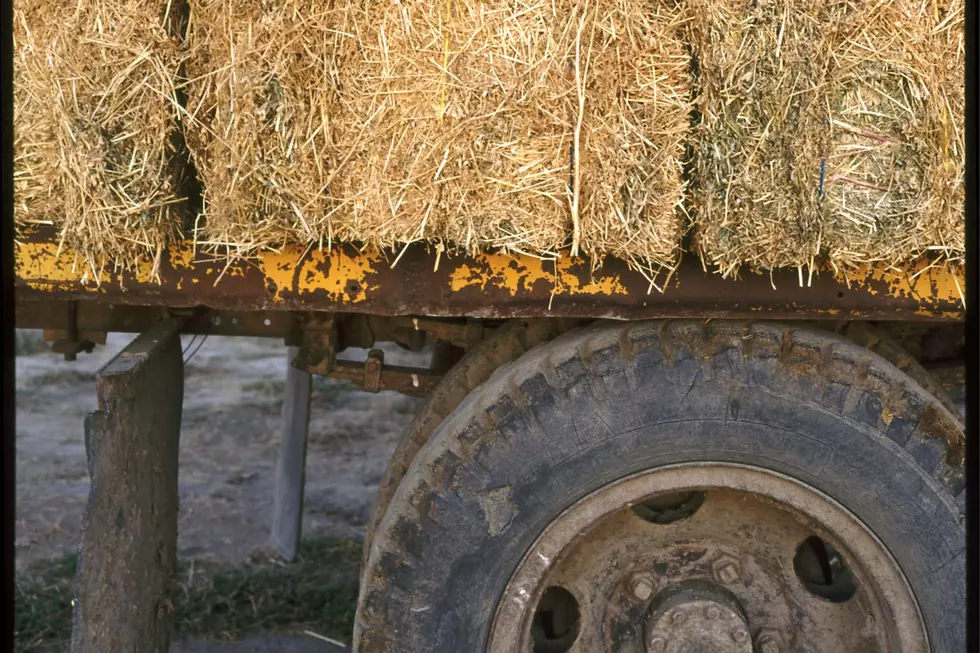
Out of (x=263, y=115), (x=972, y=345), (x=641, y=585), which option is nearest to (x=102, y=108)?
(x=263, y=115)

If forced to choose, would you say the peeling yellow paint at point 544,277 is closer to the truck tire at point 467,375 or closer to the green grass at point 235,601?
the truck tire at point 467,375

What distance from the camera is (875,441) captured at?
7.01 feet

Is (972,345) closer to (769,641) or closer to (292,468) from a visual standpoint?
(769,641)

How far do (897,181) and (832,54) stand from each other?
30 centimetres

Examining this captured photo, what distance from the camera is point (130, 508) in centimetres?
244

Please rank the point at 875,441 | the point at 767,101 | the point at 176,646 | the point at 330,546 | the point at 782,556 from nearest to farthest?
the point at 767,101 < the point at 875,441 < the point at 782,556 < the point at 176,646 < the point at 330,546

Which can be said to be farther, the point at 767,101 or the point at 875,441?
the point at 875,441

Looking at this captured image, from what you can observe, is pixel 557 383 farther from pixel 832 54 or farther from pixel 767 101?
pixel 832 54

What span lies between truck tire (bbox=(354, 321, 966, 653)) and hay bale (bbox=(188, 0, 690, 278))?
0.33 metres

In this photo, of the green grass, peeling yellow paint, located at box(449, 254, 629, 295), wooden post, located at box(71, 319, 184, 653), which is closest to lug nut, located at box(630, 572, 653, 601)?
peeling yellow paint, located at box(449, 254, 629, 295)

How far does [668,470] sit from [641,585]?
0.37 meters

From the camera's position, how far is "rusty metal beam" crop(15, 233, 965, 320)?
6.91 feet

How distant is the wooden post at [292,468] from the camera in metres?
4.49

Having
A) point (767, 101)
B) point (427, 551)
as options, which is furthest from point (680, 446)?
point (767, 101)
